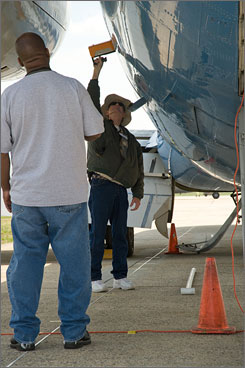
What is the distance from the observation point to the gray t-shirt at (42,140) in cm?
298

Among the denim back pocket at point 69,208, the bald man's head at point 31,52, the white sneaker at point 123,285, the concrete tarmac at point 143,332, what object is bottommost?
the white sneaker at point 123,285

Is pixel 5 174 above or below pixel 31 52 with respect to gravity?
below

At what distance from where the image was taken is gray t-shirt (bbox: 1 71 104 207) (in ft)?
9.78

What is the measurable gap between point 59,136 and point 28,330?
957 millimetres

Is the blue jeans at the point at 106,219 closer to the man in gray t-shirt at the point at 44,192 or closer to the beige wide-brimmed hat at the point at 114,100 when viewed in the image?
the beige wide-brimmed hat at the point at 114,100

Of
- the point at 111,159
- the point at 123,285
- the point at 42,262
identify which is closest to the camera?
the point at 42,262

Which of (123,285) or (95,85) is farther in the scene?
(123,285)

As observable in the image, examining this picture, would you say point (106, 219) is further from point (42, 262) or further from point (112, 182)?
point (42, 262)

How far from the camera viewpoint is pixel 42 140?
9.84 ft

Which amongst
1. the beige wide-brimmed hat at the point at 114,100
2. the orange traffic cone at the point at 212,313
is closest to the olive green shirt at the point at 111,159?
the beige wide-brimmed hat at the point at 114,100

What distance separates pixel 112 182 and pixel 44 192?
211 cm

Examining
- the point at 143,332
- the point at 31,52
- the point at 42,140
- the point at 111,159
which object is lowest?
the point at 143,332

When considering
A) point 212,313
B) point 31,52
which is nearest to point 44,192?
point 31,52

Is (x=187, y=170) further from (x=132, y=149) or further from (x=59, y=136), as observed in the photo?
(x=59, y=136)
